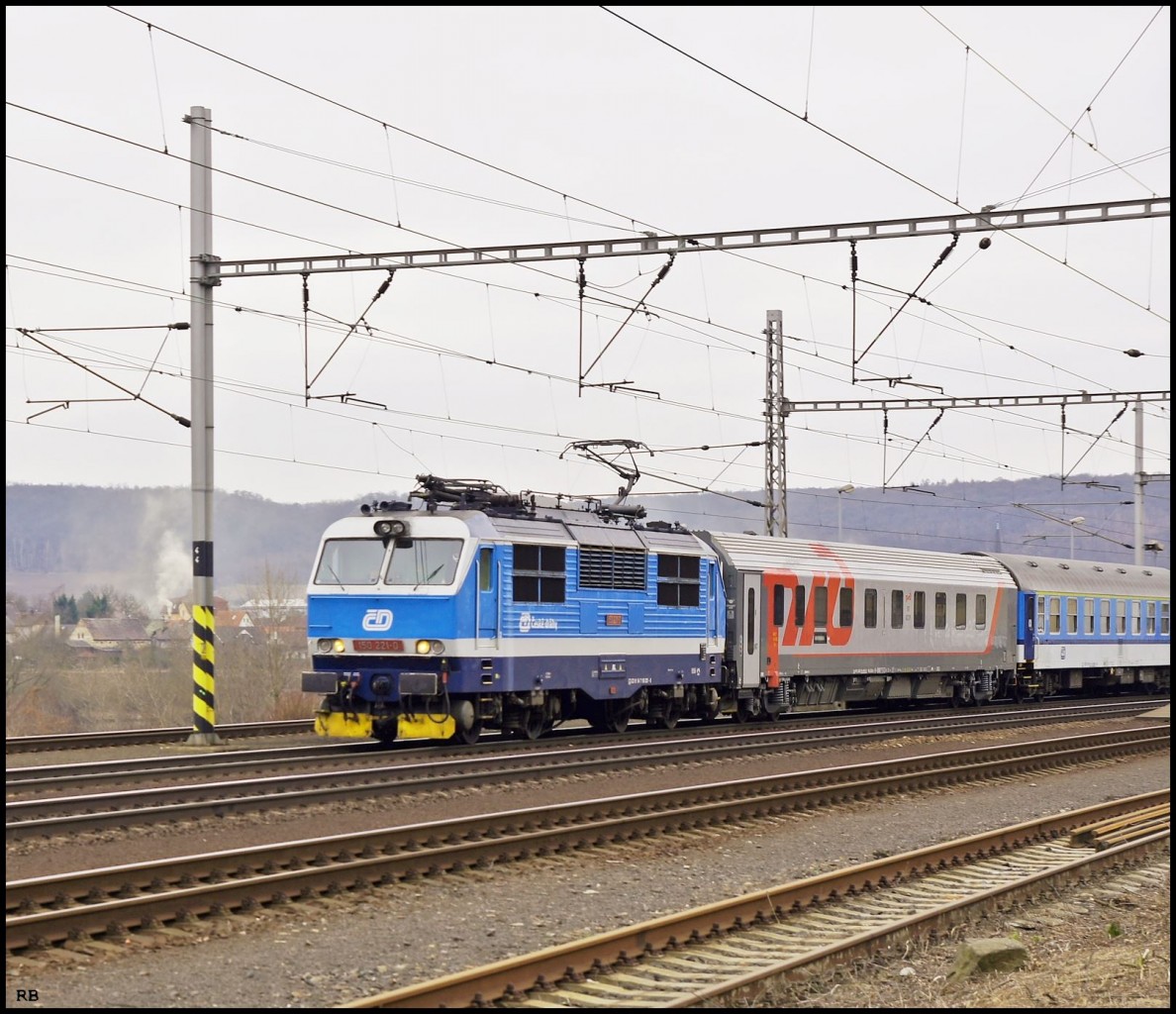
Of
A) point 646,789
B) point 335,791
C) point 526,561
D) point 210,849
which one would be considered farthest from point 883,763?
point 210,849

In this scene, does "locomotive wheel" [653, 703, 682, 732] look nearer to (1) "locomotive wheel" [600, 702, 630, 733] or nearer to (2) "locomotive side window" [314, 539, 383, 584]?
(1) "locomotive wheel" [600, 702, 630, 733]

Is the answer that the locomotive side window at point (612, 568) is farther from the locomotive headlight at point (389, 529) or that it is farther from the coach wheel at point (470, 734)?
the locomotive headlight at point (389, 529)

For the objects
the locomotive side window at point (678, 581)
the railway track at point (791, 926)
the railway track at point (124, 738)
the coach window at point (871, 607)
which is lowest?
the railway track at point (124, 738)

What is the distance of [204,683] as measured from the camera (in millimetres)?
22531

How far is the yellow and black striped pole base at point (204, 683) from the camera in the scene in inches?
887

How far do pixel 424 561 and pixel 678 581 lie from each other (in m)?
5.65

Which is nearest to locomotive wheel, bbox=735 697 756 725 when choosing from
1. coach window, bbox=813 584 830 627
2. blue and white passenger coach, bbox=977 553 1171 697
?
coach window, bbox=813 584 830 627

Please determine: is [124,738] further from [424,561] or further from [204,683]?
[424,561]

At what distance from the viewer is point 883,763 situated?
20.0 metres

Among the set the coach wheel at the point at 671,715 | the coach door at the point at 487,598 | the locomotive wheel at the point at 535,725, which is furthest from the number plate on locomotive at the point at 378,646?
the coach wheel at the point at 671,715

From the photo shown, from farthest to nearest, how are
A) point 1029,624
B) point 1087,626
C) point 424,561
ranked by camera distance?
point 1087,626, point 1029,624, point 424,561

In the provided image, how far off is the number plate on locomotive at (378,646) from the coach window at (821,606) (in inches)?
419

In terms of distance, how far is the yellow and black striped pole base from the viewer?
22531 millimetres

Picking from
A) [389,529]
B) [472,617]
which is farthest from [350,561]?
[472,617]
